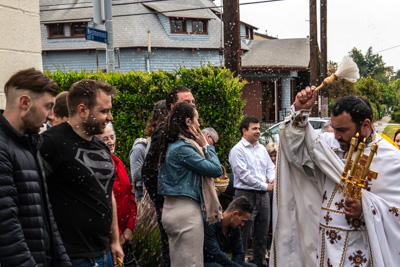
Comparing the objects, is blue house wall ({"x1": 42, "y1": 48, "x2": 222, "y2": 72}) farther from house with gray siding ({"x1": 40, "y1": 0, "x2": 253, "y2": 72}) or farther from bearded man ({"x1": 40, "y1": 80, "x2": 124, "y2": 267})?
bearded man ({"x1": 40, "y1": 80, "x2": 124, "y2": 267})

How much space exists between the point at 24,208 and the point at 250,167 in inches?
196

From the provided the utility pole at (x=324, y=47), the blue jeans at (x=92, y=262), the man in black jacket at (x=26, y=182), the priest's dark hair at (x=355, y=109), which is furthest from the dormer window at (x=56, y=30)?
the man in black jacket at (x=26, y=182)

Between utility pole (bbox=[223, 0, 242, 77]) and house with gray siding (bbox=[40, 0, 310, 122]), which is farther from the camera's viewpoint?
house with gray siding (bbox=[40, 0, 310, 122])

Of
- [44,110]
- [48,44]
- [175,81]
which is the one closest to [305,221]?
[44,110]

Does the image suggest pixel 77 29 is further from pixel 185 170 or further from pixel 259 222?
pixel 185 170

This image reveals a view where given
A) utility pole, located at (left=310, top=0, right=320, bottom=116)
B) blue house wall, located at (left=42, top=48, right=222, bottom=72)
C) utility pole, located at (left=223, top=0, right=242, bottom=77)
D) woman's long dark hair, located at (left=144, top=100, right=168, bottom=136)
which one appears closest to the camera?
Answer: woman's long dark hair, located at (left=144, top=100, right=168, bottom=136)

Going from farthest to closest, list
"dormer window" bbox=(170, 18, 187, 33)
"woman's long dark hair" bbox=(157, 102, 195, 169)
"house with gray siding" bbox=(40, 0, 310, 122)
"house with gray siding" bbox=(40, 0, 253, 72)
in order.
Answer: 1. "dormer window" bbox=(170, 18, 187, 33)
2. "house with gray siding" bbox=(40, 0, 310, 122)
3. "house with gray siding" bbox=(40, 0, 253, 72)
4. "woman's long dark hair" bbox=(157, 102, 195, 169)

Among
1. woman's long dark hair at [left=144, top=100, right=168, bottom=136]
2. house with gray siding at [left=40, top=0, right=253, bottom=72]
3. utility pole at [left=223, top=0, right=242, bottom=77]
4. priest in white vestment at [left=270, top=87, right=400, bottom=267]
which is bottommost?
priest in white vestment at [left=270, top=87, right=400, bottom=267]

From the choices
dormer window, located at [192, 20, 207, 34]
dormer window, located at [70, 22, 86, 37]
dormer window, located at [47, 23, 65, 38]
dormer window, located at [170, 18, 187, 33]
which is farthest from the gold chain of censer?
dormer window, located at [47, 23, 65, 38]

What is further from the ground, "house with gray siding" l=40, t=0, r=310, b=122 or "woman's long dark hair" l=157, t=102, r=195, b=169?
"house with gray siding" l=40, t=0, r=310, b=122

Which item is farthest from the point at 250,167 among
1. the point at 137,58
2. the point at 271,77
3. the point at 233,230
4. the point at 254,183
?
the point at 271,77

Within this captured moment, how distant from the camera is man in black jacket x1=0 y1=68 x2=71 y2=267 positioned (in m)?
2.91

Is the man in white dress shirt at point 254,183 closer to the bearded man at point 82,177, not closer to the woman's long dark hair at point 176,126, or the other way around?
the woman's long dark hair at point 176,126

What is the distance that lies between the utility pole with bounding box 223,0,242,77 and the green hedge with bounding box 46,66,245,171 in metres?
0.83
